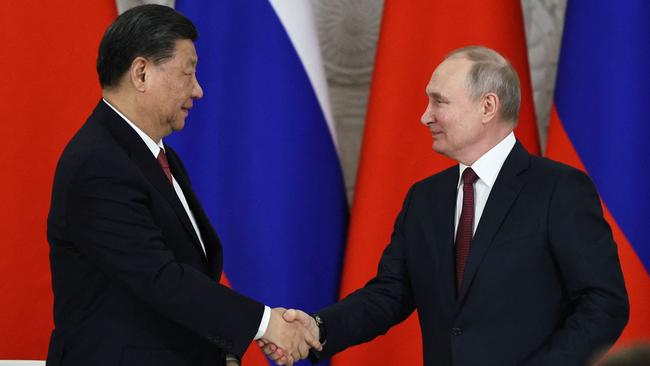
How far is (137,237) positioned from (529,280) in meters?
0.81

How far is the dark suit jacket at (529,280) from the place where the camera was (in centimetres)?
186

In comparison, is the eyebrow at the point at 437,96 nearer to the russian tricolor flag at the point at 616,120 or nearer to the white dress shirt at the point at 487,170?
the white dress shirt at the point at 487,170

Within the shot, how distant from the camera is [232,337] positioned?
1.93m

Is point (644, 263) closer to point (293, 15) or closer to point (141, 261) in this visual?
point (293, 15)

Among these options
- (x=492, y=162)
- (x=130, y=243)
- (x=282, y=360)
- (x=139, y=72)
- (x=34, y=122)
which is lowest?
(x=282, y=360)

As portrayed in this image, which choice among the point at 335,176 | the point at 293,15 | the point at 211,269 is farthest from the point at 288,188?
the point at 211,269

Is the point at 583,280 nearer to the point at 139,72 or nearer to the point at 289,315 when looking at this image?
the point at 289,315

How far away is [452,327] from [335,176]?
94cm

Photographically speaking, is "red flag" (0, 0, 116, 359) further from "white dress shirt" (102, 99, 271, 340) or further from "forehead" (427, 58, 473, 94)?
"forehead" (427, 58, 473, 94)

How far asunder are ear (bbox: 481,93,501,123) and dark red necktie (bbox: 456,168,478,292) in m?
0.13

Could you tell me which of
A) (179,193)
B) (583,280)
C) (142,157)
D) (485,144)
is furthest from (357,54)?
(583,280)

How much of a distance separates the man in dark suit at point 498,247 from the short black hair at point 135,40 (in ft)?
2.07

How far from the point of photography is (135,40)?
1923 millimetres

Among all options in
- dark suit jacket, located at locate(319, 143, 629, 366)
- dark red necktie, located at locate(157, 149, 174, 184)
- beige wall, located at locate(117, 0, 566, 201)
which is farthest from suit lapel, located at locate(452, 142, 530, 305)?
beige wall, located at locate(117, 0, 566, 201)
